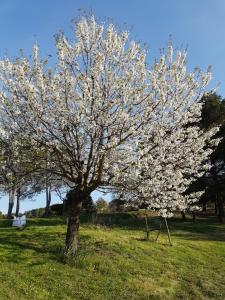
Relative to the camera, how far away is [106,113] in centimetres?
1838

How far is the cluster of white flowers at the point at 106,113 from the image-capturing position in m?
18.3

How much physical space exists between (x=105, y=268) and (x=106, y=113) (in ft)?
22.0

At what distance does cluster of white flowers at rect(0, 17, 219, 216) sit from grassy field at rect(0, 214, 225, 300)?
3080 millimetres

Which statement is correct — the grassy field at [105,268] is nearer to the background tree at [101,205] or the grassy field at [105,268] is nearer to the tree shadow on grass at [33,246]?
the tree shadow on grass at [33,246]

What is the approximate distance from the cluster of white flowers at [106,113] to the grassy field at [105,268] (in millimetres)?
3080

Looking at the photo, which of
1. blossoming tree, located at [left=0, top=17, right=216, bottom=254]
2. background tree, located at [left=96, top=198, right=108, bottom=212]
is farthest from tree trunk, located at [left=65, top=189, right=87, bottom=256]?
background tree, located at [left=96, top=198, right=108, bottom=212]

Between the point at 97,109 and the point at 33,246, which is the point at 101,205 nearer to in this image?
the point at 33,246

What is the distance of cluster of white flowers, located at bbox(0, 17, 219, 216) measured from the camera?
1827cm

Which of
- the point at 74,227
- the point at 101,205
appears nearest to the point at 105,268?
the point at 74,227

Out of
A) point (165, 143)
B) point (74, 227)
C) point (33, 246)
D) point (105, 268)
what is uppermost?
point (165, 143)

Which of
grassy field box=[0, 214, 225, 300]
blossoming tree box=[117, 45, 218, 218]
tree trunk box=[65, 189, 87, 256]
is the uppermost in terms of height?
blossoming tree box=[117, 45, 218, 218]

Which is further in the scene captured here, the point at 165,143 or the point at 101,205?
the point at 101,205

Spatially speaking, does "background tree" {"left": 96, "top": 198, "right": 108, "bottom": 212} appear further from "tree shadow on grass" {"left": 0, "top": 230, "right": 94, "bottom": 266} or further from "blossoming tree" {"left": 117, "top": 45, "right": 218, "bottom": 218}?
"blossoming tree" {"left": 117, "top": 45, "right": 218, "bottom": 218}

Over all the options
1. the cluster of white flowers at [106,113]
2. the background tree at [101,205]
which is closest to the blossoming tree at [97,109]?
the cluster of white flowers at [106,113]
